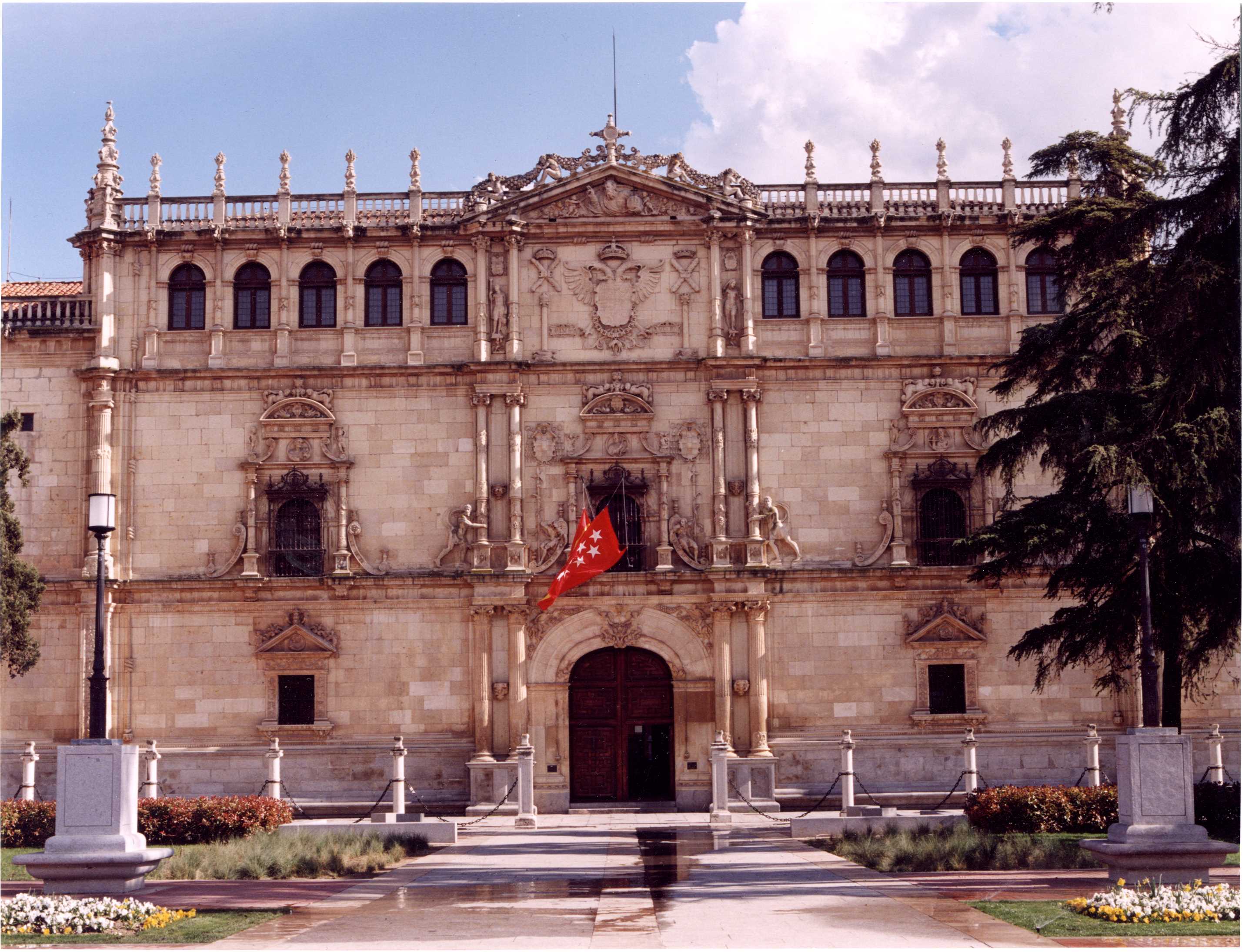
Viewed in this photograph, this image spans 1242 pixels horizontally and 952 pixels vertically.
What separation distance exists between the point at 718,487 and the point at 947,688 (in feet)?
24.9

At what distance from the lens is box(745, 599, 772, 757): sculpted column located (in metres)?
37.2

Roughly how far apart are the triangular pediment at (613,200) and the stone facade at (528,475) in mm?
92

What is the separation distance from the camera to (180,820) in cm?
2962

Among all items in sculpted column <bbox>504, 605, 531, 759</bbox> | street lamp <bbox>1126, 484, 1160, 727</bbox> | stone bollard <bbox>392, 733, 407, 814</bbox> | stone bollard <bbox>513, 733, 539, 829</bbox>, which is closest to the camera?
street lamp <bbox>1126, 484, 1160, 727</bbox>

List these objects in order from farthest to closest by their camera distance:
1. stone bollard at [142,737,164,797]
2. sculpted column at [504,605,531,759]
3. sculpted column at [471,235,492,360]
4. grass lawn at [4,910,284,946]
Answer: sculpted column at [471,235,492,360] < sculpted column at [504,605,531,759] < stone bollard at [142,737,164,797] < grass lawn at [4,910,284,946]

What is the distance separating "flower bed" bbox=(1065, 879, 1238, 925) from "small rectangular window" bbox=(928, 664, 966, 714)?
19123 millimetres

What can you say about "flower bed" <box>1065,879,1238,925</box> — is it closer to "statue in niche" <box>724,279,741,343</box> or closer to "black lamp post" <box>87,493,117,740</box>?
"black lamp post" <box>87,493,117,740</box>

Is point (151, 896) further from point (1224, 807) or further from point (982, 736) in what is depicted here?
point (982, 736)

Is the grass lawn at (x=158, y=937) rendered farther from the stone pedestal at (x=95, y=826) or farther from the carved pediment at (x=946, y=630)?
the carved pediment at (x=946, y=630)

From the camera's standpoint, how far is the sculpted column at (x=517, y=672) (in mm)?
37406

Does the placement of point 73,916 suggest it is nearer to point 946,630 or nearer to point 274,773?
point 274,773

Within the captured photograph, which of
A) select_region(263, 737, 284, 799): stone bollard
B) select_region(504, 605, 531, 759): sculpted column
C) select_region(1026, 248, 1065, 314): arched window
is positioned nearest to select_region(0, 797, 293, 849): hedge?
select_region(263, 737, 284, 799): stone bollard

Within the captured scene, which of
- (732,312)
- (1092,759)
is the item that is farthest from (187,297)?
(1092,759)

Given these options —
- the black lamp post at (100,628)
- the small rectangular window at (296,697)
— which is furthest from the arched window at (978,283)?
the black lamp post at (100,628)
